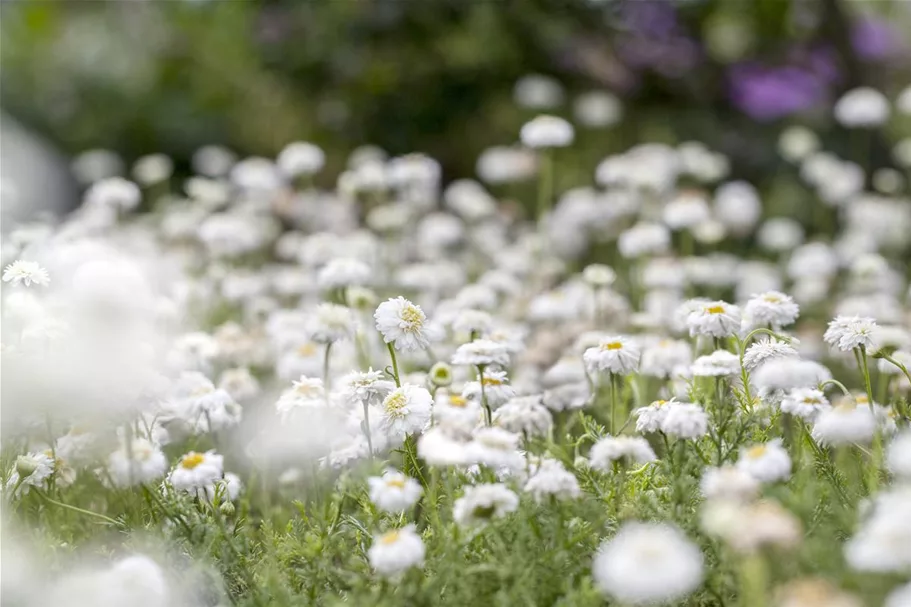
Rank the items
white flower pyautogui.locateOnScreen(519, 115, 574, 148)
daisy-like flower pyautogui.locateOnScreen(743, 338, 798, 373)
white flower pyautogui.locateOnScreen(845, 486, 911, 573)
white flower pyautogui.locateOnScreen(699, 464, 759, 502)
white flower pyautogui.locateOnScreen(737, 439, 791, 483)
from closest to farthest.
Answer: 1. white flower pyautogui.locateOnScreen(845, 486, 911, 573)
2. white flower pyautogui.locateOnScreen(699, 464, 759, 502)
3. white flower pyautogui.locateOnScreen(737, 439, 791, 483)
4. daisy-like flower pyautogui.locateOnScreen(743, 338, 798, 373)
5. white flower pyautogui.locateOnScreen(519, 115, 574, 148)

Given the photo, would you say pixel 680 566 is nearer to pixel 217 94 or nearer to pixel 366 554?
pixel 366 554

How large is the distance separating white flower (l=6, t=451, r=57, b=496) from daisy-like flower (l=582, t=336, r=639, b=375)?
1.13 metres

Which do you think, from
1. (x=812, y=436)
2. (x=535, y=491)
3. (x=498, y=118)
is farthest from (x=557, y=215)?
(x=535, y=491)

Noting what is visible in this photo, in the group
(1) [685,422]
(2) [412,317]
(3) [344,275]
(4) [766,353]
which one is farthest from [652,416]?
(3) [344,275]

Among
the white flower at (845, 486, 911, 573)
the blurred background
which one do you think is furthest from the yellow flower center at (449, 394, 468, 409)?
the blurred background

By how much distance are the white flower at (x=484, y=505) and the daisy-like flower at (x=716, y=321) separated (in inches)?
27.1

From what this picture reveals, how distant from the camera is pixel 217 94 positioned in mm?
5707

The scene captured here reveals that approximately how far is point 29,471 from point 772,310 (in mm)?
1573

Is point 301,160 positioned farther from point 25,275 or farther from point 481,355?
point 481,355

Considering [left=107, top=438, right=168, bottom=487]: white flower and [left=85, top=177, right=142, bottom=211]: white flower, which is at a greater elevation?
[left=85, top=177, right=142, bottom=211]: white flower

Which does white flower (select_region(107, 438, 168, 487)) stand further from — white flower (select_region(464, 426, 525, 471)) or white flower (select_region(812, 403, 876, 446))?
white flower (select_region(812, 403, 876, 446))

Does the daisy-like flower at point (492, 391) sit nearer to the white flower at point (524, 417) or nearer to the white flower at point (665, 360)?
the white flower at point (524, 417)

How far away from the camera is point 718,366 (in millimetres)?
2035

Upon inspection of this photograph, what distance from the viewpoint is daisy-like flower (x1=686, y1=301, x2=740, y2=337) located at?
2.10 metres
